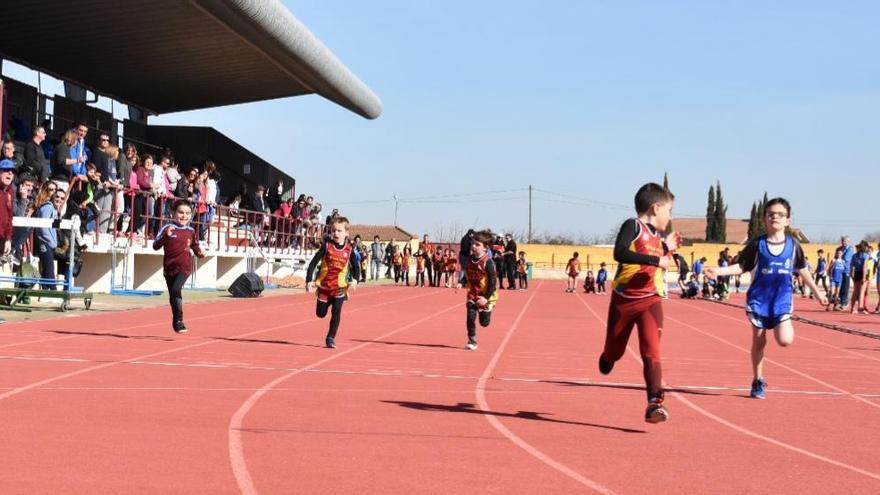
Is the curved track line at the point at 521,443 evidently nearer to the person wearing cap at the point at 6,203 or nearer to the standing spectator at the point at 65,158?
the person wearing cap at the point at 6,203

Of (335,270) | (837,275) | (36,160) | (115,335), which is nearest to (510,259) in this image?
(837,275)

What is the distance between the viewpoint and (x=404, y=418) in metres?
7.91

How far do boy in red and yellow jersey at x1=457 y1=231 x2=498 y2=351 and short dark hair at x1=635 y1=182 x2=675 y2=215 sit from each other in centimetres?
642

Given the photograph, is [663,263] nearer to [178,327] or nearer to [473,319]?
[473,319]

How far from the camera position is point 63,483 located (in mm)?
5285

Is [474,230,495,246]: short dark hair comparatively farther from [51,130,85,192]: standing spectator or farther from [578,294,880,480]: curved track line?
[51,130,85,192]: standing spectator

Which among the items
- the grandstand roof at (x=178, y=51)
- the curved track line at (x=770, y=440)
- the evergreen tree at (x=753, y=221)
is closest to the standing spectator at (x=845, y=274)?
the grandstand roof at (x=178, y=51)


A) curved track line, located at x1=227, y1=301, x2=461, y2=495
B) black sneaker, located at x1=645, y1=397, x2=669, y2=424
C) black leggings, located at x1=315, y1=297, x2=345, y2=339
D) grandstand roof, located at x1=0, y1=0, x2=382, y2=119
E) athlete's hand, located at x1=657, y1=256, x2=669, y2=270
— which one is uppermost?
grandstand roof, located at x1=0, y1=0, x2=382, y2=119

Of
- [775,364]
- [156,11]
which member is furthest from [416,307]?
[775,364]

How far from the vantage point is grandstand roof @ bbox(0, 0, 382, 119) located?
28047 mm

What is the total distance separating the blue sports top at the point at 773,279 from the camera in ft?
32.3

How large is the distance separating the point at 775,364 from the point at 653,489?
331 inches

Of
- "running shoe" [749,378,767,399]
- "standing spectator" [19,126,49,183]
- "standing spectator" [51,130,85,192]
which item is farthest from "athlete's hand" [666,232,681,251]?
"standing spectator" [51,130,85,192]

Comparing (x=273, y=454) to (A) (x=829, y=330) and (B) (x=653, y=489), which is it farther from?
(A) (x=829, y=330)
